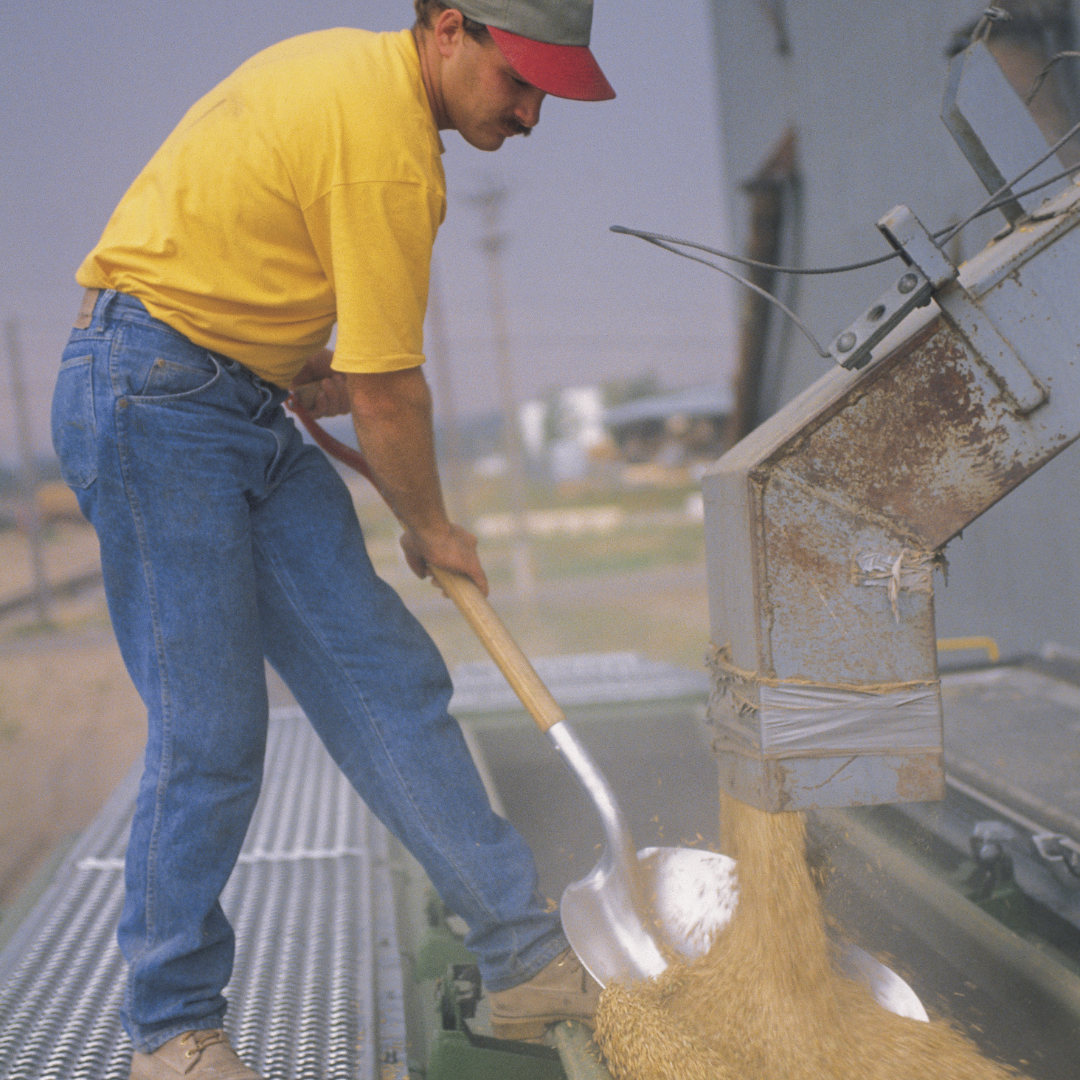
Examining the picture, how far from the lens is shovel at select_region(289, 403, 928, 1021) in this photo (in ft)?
5.10

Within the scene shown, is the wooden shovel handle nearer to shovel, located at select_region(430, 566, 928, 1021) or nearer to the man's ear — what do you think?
shovel, located at select_region(430, 566, 928, 1021)

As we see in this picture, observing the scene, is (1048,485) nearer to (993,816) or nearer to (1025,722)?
(1025,722)

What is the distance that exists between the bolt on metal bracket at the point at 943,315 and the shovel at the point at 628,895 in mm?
735

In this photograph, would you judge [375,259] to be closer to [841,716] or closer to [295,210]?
[295,210]

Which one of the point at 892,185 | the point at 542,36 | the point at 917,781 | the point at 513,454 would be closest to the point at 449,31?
the point at 542,36

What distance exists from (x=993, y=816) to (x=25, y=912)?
194 centimetres

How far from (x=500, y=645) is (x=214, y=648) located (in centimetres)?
45

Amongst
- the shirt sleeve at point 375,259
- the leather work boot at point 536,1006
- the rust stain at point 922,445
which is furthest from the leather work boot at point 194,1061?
the rust stain at point 922,445

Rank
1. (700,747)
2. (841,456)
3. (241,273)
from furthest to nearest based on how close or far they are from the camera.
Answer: (700,747), (241,273), (841,456)

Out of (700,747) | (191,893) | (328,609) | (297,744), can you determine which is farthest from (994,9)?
(297,744)

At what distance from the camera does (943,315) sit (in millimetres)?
1229

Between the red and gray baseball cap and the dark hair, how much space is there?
2 centimetres

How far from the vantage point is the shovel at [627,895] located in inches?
61.2

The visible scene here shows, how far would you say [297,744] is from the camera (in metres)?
3.06
